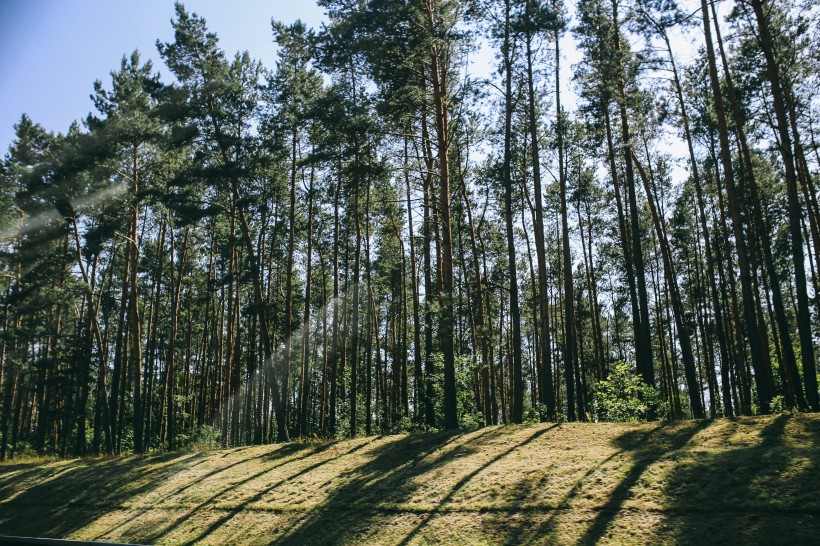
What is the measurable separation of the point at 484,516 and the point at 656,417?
9.96 meters

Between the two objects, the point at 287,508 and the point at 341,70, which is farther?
the point at 341,70

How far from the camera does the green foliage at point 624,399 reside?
1476cm

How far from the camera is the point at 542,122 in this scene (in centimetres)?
1978

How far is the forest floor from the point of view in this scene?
821cm

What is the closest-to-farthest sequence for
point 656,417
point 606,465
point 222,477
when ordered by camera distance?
point 606,465, point 222,477, point 656,417

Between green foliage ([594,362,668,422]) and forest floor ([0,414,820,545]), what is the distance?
55.7 inches

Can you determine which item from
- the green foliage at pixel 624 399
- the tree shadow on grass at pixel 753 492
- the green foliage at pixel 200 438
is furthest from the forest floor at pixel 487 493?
the green foliage at pixel 200 438

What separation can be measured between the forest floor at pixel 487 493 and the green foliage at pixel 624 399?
4.64 feet

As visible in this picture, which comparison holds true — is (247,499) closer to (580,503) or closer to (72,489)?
(580,503)

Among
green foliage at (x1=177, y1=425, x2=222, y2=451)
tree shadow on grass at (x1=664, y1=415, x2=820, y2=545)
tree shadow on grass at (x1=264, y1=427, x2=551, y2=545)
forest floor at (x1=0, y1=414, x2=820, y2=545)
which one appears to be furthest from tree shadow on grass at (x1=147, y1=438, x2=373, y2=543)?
tree shadow on grass at (x1=664, y1=415, x2=820, y2=545)

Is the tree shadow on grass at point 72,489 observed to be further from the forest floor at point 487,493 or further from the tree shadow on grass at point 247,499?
the tree shadow on grass at point 247,499

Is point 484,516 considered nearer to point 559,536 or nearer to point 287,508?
point 559,536

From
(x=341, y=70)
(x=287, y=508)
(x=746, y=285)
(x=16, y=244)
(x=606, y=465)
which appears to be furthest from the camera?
(x=16, y=244)

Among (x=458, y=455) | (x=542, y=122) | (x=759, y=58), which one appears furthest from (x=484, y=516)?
(x=759, y=58)
